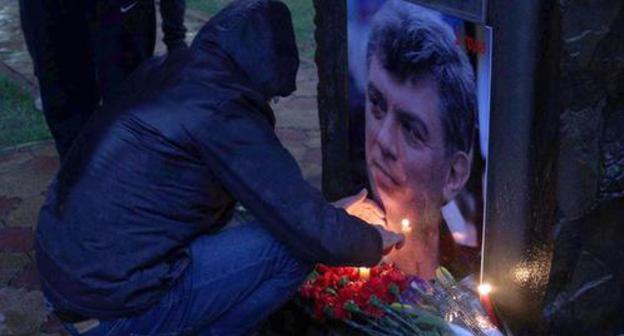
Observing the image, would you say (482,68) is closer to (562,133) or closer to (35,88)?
(562,133)

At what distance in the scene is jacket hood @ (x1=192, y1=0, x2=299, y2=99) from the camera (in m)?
2.44

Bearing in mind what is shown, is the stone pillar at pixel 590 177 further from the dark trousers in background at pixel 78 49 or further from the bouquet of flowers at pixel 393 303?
the dark trousers in background at pixel 78 49

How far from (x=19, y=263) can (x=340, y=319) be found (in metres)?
1.72

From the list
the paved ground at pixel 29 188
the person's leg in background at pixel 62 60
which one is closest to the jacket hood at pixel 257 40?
the paved ground at pixel 29 188

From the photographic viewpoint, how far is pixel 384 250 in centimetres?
276

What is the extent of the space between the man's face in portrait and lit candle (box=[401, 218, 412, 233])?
0.02 metres

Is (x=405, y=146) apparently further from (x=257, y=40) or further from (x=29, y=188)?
(x=29, y=188)

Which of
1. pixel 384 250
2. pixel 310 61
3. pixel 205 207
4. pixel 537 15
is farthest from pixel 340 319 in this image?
pixel 310 61

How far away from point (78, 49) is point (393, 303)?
2.25 metres

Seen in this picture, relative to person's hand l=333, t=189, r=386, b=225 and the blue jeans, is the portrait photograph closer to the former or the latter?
person's hand l=333, t=189, r=386, b=225

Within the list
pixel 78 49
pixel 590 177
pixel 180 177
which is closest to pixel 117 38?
pixel 78 49

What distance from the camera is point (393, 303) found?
2.88m

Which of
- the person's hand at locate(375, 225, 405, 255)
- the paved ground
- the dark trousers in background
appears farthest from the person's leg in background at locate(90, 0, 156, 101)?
the person's hand at locate(375, 225, 405, 255)

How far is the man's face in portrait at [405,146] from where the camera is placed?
2.73m
